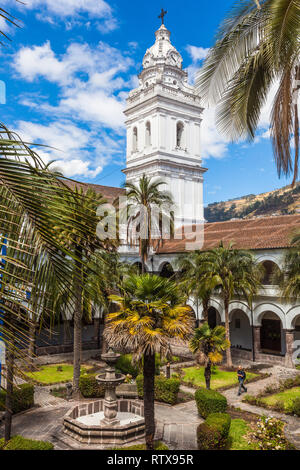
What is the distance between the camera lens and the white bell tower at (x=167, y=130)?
40125 millimetres

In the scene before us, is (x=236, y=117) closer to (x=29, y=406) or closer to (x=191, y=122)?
(x=29, y=406)

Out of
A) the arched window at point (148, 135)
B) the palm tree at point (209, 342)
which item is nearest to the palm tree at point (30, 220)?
the palm tree at point (209, 342)

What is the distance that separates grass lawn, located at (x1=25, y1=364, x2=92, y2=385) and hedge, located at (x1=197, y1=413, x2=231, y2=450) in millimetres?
10484

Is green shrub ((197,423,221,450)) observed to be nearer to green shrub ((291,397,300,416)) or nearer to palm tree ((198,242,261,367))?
green shrub ((291,397,300,416))

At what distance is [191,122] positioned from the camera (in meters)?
43.1

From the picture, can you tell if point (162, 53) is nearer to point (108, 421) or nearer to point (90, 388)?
point (90, 388)

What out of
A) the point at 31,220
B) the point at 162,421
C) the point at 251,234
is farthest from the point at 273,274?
the point at 31,220

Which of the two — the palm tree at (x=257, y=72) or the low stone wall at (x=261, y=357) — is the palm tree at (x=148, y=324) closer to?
the palm tree at (x=257, y=72)

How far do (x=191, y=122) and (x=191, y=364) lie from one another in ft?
93.6

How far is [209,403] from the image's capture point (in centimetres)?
1366

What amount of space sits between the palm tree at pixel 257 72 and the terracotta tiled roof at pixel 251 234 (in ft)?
49.8

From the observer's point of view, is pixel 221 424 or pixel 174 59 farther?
pixel 174 59

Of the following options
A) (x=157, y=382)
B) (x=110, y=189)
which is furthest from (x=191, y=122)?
(x=157, y=382)

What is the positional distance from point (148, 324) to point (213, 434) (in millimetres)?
3931
